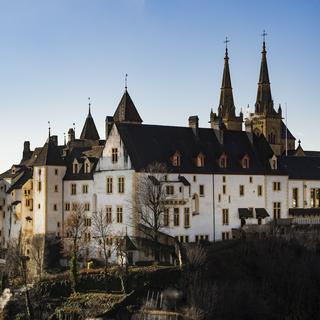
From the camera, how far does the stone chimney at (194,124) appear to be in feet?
295

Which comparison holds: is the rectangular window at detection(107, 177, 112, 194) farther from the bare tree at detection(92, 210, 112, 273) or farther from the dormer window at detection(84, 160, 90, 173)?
the dormer window at detection(84, 160, 90, 173)

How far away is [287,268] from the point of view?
2936 inches

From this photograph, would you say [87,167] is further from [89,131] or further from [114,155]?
[89,131]

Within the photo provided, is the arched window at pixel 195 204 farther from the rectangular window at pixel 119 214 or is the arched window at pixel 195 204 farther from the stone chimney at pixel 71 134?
the stone chimney at pixel 71 134

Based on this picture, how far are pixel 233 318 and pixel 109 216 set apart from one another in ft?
69.7

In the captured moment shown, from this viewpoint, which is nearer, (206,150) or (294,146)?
(206,150)

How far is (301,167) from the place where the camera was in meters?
97.4

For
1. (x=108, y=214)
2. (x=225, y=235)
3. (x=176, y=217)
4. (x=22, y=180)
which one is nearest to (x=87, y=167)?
(x=108, y=214)

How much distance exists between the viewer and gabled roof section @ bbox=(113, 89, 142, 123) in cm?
9700

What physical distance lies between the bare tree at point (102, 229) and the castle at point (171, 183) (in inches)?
25.1

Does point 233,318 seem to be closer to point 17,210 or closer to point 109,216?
point 109,216

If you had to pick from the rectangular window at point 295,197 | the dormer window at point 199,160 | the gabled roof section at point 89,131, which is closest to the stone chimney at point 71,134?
the gabled roof section at point 89,131

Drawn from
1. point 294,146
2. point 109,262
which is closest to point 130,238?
point 109,262

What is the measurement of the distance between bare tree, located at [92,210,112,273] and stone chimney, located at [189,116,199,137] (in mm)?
13137
